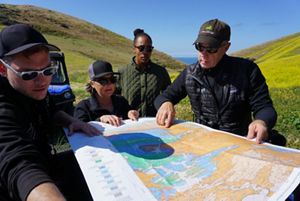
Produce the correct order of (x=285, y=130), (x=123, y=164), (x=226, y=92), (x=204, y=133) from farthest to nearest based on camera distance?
(x=285, y=130), (x=226, y=92), (x=204, y=133), (x=123, y=164)

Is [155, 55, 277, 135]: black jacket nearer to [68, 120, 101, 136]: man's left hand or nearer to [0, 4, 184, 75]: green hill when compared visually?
[68, 120, 101, 136]: man's left hand

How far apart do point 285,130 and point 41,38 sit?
24.4ft

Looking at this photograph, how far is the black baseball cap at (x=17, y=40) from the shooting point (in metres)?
2.27

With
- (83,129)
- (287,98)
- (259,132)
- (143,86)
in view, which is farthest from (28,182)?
(287,98)

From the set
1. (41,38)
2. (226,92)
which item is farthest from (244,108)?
(41,38)

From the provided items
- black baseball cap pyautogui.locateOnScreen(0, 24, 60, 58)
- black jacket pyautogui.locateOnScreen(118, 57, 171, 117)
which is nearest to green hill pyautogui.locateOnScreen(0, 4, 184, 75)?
black jacket pyautogui.locateOnScreen(118, 57, 171, 117)

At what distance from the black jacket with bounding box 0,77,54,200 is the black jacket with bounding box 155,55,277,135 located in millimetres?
2047

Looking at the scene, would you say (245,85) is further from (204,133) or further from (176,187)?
(176,187)

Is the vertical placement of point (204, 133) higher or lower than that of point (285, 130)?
higher

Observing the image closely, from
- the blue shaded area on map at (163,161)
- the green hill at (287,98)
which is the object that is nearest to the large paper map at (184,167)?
the blue shaded area on map at (163,161)

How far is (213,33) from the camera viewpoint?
3.80 metres

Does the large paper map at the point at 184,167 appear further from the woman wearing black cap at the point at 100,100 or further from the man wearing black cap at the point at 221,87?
the woman wearing black cap at the point at 100,100

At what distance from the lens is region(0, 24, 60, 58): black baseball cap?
89.3 inches

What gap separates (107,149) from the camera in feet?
9.73
